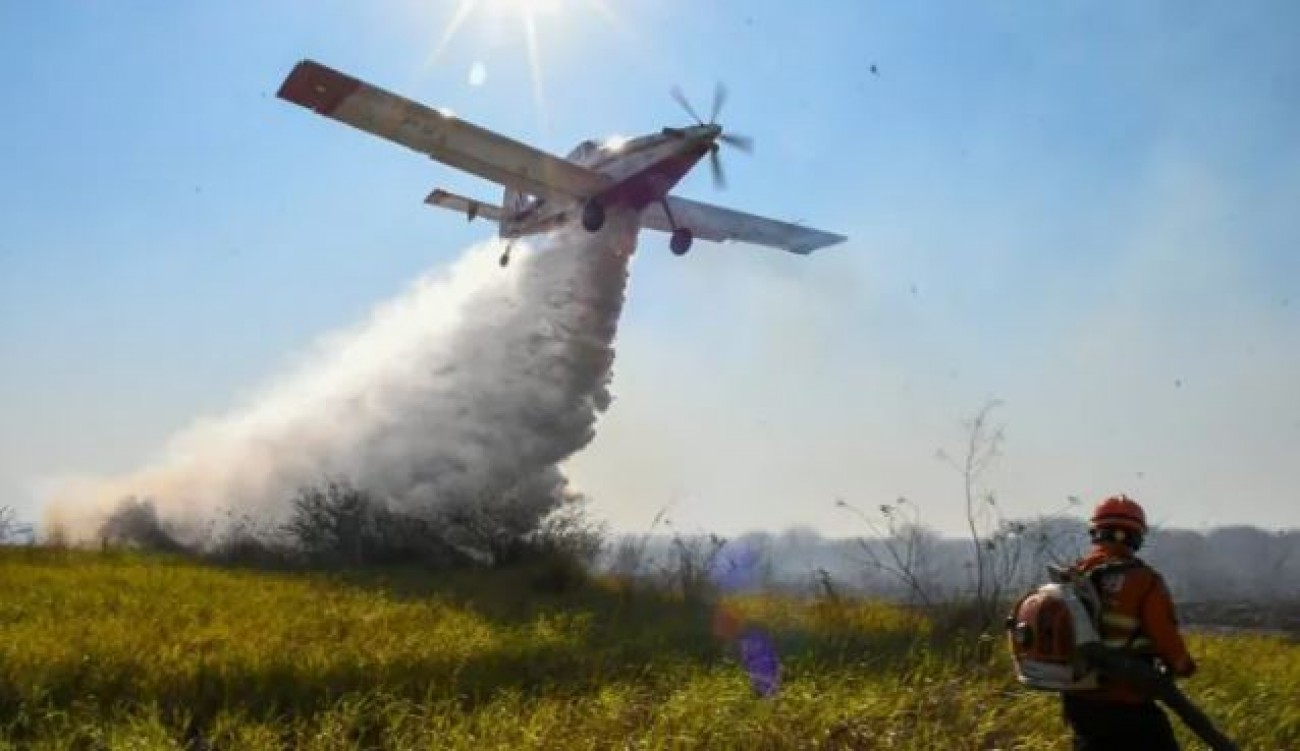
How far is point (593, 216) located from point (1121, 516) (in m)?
18.2

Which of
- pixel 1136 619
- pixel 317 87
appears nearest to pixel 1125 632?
pixel 1136 619

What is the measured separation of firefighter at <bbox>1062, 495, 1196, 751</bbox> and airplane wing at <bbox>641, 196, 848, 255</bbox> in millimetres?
20794

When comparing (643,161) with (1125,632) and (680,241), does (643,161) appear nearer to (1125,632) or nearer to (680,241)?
(680,241)

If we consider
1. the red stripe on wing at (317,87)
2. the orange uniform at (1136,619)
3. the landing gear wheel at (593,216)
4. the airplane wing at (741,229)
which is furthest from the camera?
the airplane wing at (741,229)

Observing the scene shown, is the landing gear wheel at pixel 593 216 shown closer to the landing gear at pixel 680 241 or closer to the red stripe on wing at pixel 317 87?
the landing gear at pixel 680 241

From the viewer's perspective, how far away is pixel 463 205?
2834 cm

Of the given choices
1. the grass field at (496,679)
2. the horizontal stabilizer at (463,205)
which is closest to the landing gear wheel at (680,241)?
the horizontal stabilizer at (463,205)

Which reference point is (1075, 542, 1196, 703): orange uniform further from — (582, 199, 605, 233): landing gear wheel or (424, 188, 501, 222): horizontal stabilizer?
(424, 188, 501, 222): horizontal stabilizer

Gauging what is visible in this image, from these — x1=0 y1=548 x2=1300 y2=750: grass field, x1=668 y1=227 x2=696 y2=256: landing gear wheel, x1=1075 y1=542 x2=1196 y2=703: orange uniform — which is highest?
x1=668 y1=227 x2=696 y2=256: landing gear wheel

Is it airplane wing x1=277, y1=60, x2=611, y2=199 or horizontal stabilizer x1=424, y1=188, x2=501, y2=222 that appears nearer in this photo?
airplane wing x1=277, y1=60, x2=611, y2=199

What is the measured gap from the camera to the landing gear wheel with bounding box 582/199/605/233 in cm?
2203

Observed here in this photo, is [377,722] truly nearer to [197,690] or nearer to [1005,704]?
[197,690]

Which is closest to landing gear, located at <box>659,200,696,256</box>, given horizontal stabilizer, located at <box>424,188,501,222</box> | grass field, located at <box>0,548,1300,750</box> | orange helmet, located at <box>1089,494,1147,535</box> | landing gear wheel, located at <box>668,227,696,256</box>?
landing gear wheel, located at <box>668,227,696,256</box>

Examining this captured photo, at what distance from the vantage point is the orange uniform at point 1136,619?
14.5 feet
